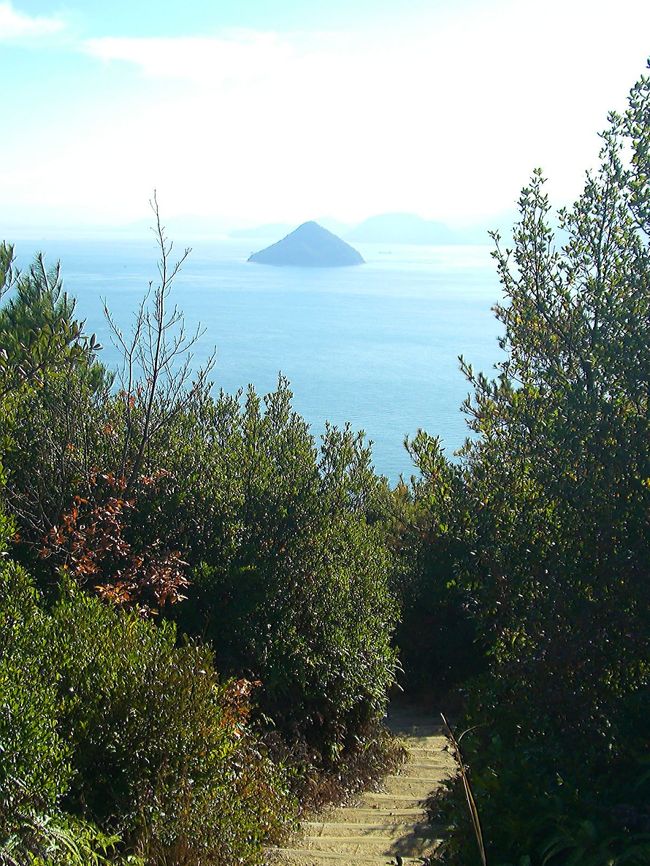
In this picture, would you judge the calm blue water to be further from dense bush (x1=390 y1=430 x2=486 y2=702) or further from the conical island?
the conical island

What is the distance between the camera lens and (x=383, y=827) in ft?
19.0

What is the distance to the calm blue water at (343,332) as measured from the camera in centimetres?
4703

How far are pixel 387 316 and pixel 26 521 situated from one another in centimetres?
7709

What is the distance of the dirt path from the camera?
5180 mm

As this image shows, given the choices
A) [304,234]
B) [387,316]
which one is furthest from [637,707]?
[304,234]

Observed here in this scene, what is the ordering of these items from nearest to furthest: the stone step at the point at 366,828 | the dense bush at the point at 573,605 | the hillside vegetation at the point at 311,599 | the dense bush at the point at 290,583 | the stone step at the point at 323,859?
the dense bush at the point at 573,605 < the hillside vegetation at the point at 311,599 < the stone step at the point at 323,859 < the stone step at the point at 366,828 < the dense bush at the point at 290,583

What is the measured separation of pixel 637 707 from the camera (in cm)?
420

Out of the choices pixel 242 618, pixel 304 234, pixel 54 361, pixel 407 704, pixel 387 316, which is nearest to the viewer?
pixel 242 618

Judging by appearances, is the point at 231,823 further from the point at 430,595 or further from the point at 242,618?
the point at 430,595

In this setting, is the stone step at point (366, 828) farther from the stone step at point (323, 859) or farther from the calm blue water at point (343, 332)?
the calm blue water at point (343, 332)

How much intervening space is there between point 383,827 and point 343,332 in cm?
6905

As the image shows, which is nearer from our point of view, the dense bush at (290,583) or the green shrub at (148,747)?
the green shrub at (148,747)

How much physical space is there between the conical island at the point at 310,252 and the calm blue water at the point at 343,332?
1088 cm

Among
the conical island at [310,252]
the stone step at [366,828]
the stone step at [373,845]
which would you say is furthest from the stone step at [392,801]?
the conical island at [310,252]
